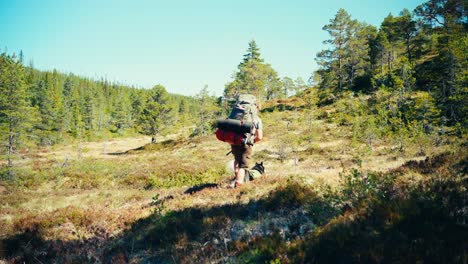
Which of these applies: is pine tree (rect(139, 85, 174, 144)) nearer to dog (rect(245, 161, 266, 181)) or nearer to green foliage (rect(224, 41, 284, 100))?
green foliage (rect(224, 41, 284, 100))

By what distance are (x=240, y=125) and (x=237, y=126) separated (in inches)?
3.2

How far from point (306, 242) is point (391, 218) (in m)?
1.18

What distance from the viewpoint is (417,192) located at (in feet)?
14.0

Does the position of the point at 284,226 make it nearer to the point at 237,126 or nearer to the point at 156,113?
the point at 237,126

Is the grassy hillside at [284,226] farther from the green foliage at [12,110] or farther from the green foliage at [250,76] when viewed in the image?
the green foliage at [250,76]

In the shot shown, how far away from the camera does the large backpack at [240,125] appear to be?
22.8ft

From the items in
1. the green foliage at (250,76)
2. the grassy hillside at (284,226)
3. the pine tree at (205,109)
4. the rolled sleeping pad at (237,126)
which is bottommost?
the grassy hillside at (284,226)

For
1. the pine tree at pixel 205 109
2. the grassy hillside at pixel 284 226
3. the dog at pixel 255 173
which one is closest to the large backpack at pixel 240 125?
the grassy hillside at pixel 284 226

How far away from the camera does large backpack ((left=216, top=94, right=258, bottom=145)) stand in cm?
695

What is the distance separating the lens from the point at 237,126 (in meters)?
6.95

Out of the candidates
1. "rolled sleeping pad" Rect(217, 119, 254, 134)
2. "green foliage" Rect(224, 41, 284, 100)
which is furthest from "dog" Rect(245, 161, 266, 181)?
"green foliage" Rect(224, 41, 284, 100)

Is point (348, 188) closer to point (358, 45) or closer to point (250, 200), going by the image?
point (250, 200)

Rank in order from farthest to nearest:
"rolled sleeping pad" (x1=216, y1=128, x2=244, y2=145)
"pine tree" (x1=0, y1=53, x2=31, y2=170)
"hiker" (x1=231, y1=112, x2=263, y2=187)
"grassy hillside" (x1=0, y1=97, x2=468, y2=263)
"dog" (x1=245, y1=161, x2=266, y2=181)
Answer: "pine tree" (x1=0, y1=53, x2=31, y2=170), "dog" (x1=245, y1=161, x2=266, y2=181), "hiker" (x1=231, y1=112, x2=263, y2=187), "rolled sleeping pad" (x1=216, y1=128, x2=244, y2=145), "grassy hillside" (x1=0, y1=97, x2=468, y2=263)

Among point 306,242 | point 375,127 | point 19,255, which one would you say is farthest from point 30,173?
point 375,127
